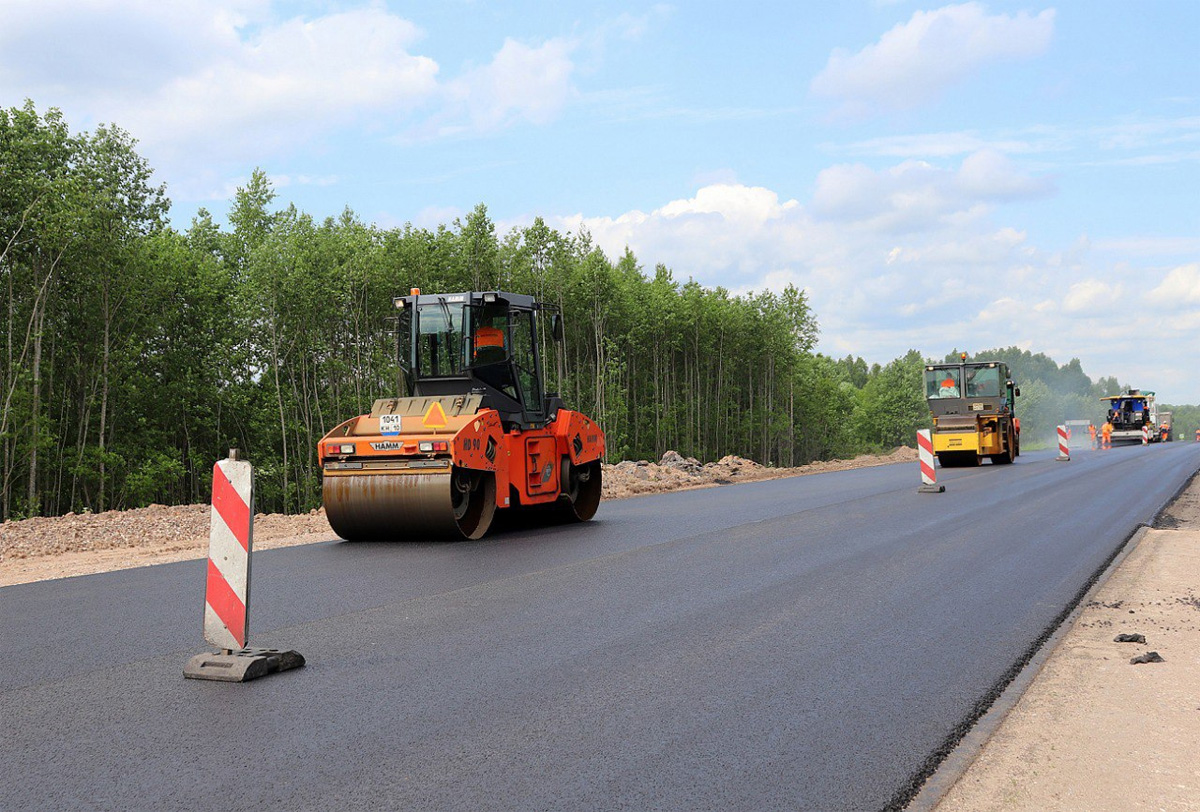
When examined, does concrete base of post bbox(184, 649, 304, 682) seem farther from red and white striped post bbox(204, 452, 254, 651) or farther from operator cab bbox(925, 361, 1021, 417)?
operator cab bbox(925, 361, 1021, 417)

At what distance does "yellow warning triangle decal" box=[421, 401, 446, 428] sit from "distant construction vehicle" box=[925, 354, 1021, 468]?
69.4ft

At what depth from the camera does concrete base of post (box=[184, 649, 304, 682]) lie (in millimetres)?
5406

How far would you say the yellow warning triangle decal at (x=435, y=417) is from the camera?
11.9 meters

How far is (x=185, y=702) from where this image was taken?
497 cm

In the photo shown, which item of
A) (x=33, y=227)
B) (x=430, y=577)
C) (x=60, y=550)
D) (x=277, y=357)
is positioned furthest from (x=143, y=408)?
(x=430, y=577)

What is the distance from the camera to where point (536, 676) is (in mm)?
5398

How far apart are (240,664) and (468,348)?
783 cm

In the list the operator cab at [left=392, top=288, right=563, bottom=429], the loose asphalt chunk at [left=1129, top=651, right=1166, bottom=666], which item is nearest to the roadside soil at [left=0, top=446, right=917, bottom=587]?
the operator cab at [left=392, top=288, right=563, bottom=429]

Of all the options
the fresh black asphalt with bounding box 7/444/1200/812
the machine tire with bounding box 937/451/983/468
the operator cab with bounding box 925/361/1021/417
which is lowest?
the fresh black asphalt with bounding box 7/444/1200/812

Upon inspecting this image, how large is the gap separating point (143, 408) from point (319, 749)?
3704 centimetres

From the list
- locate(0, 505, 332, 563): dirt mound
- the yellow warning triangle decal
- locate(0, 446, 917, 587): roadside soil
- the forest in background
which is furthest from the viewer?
the forest in background

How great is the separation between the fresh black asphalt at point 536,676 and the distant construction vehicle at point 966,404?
18.8 meters

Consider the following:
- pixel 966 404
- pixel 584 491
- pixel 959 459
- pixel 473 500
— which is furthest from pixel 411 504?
pixel 959 459

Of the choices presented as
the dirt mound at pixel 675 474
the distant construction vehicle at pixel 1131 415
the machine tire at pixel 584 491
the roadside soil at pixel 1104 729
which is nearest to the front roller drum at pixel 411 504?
the machine tire at pixel 584 491
